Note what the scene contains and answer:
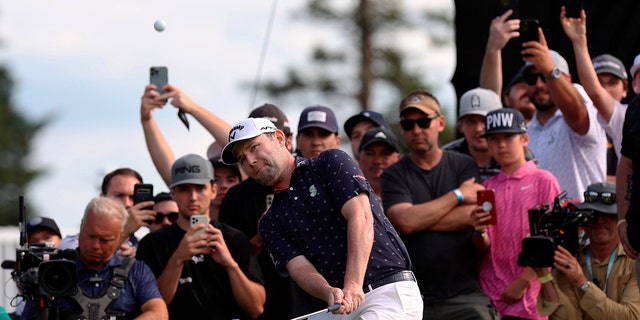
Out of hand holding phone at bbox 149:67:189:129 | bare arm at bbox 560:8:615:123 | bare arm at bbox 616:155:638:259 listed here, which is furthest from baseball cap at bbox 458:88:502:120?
hand holding phone at bbox 149:67:189:129

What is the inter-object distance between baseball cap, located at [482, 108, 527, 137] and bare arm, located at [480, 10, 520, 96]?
4.81 ft

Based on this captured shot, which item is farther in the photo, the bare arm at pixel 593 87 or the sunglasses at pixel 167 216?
the sunglasses at pixel 167 216

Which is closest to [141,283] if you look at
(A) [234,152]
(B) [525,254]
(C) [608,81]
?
(A) [234,152]

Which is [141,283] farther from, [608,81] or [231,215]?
[608,81]

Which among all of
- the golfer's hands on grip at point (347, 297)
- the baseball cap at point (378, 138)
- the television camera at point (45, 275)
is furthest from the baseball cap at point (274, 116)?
the golfer's hands on grip at point (347, 297)

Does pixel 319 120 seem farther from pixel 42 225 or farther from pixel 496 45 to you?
pixel 42 225

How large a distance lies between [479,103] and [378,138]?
0.94 m

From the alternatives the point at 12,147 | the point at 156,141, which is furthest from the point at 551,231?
the point at 12,147

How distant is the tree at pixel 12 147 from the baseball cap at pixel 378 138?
36305 millimetres

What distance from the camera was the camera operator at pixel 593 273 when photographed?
9078 millimetres

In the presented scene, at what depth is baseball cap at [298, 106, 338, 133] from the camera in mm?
10242

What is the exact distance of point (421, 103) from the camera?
393 inches

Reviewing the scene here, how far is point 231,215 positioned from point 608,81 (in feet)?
11.4

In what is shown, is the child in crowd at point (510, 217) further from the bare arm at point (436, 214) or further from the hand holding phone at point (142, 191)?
the hand holding phone at point (142, 191)
